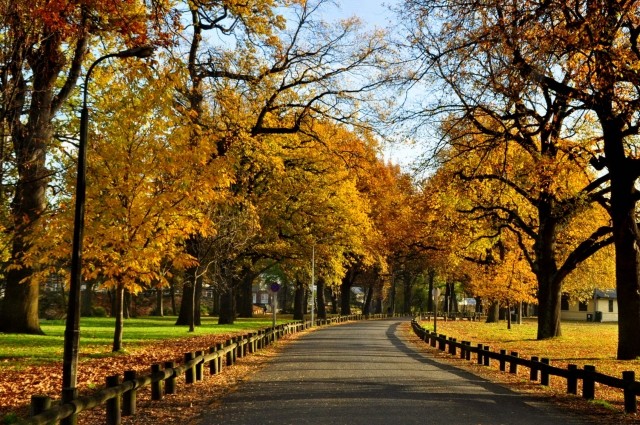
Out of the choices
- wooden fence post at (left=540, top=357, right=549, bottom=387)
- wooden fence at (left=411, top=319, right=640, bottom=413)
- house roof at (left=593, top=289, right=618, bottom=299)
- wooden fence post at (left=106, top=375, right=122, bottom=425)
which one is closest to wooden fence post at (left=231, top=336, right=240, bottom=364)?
wooden fence at (left=411, top=319, right=640, bottom=413)

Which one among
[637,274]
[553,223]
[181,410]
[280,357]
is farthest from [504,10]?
[553,223]

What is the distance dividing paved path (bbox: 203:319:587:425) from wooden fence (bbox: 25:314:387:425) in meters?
1.12

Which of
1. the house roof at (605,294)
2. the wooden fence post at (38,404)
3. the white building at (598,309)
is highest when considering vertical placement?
the house roof at (605,294)

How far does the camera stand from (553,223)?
96.5 ft

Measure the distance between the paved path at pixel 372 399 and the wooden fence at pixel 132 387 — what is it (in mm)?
1117

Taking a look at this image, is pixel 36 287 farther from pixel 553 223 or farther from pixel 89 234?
pixel 553 223

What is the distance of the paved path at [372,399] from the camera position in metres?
9.71

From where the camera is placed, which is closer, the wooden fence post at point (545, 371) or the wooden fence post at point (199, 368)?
the wooden fence post at point (199, 368)

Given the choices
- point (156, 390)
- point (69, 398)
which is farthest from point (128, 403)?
point (69, 398)

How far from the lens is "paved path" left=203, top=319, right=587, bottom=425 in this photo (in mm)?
9711

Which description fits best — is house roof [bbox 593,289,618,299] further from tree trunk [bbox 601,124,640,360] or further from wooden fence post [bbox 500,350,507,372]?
wooden fence post [bbox 500,350,507,372]

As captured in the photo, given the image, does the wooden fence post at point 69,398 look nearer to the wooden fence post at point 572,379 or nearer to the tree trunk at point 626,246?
the wooden fence post at point 572,379

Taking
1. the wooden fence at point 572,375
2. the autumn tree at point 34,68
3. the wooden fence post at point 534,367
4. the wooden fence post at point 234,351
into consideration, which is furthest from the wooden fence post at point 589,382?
the autumn tree at point 34,68

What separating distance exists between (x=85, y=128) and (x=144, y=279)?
7315 millimetres
